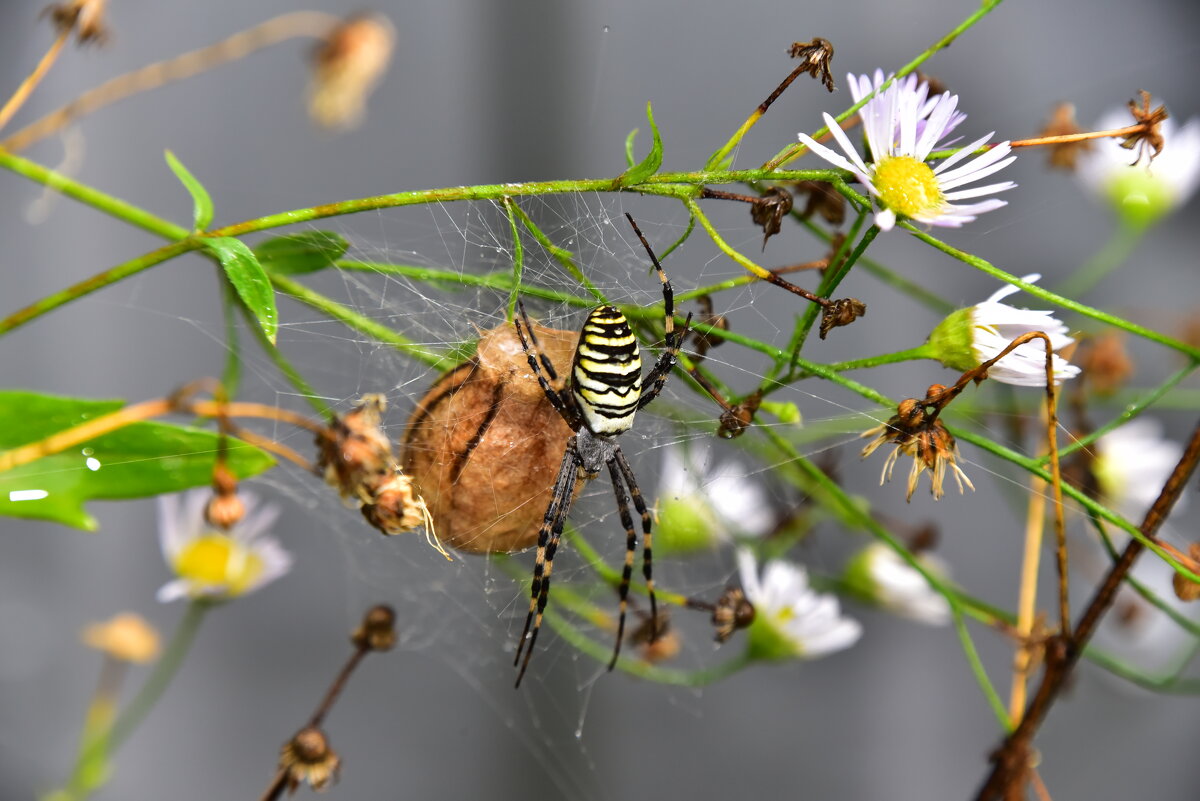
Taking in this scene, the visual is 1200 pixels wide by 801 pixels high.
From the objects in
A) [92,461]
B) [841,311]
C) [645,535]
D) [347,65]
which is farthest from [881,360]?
[347,65]

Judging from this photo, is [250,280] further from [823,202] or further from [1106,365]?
[1106,365]

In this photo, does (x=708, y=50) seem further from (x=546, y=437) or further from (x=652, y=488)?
(x=546, y=437)

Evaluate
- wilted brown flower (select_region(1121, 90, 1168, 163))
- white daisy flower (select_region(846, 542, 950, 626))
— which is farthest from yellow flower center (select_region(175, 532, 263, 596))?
wilted brown flower (select_region(1121, 90, 1168, 163))

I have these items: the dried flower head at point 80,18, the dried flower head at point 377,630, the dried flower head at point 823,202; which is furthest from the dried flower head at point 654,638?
the dried flower head at point 80,18

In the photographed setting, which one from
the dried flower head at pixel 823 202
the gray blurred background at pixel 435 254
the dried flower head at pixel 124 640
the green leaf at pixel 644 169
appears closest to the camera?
the green leaf at pixel 644 169

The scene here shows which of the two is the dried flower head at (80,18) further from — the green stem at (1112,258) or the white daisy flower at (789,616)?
the green stem at (1112,258)

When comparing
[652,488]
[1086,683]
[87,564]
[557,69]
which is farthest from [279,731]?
[1086,683]
